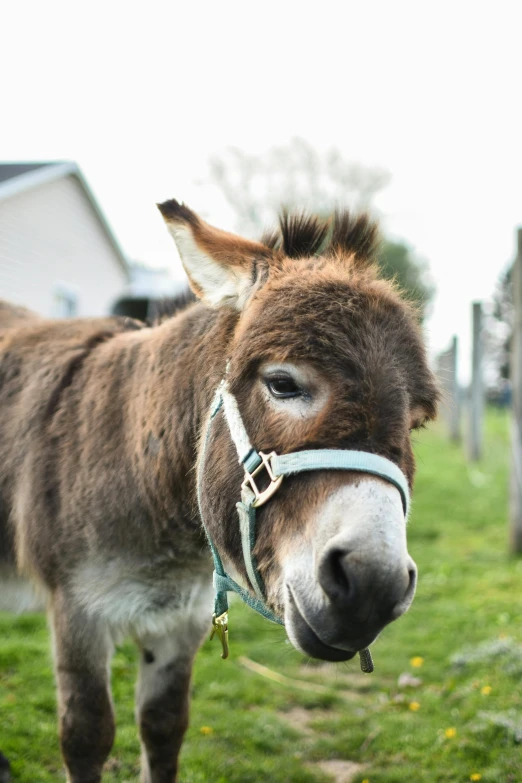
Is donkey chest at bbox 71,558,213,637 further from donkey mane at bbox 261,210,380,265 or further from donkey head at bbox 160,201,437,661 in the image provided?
donkey mane at bbox 261,210,380,265

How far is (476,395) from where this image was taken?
36.1ft

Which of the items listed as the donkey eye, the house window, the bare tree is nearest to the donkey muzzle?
the donkey eye

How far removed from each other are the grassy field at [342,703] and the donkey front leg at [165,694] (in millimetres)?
436

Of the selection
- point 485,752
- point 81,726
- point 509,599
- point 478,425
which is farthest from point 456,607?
→ point 478,425

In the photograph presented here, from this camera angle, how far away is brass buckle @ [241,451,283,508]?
1767 mm

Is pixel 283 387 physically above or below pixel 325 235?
below

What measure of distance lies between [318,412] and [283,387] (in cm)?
14

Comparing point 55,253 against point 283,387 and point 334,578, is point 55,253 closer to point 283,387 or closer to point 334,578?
point 283,387

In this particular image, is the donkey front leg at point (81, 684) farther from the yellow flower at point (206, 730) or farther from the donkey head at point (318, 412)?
the yellow flower at point (206, 730)

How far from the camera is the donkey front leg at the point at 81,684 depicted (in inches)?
99.0

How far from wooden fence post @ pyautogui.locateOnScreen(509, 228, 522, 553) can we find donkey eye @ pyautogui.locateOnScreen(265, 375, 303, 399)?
469 centimetres

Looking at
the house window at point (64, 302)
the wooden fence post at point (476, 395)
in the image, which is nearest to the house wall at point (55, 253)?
the house window at point (64, 302)

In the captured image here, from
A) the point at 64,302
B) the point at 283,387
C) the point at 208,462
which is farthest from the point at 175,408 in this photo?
the point at 64,302

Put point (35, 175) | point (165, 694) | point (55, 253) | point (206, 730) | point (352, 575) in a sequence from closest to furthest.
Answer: point (352, 575)
point (165, 694)
point (206, 730)
point (35, 175)
point (55, 253)
